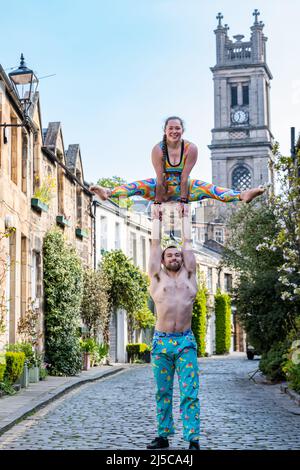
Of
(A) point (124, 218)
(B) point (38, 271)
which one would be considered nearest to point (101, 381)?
(B) point (38, 271)

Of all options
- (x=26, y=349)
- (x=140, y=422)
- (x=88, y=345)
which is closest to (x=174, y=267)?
(x=140, y=422)

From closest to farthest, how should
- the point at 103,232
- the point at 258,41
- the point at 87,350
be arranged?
1. the point at 87,350
2. the point at 103,232
3. the point at 258,41

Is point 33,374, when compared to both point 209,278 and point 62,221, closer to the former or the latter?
point 62,221

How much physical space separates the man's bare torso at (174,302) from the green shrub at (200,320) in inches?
1478

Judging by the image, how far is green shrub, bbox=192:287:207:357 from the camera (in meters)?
45.9

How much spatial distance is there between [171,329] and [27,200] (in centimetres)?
1398

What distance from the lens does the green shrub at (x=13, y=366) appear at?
16797 mm

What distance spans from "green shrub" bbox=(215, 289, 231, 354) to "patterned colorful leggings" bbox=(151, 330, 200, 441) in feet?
149

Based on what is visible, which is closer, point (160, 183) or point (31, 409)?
point (160, 183)

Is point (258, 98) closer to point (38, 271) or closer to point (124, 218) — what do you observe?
point (124, 218)

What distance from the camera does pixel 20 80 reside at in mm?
19141

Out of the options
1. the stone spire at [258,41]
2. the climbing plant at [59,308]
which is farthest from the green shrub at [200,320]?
the stone spire at [258,41]

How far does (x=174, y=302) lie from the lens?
8.01 meters

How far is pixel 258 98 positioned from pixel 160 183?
93914mm
